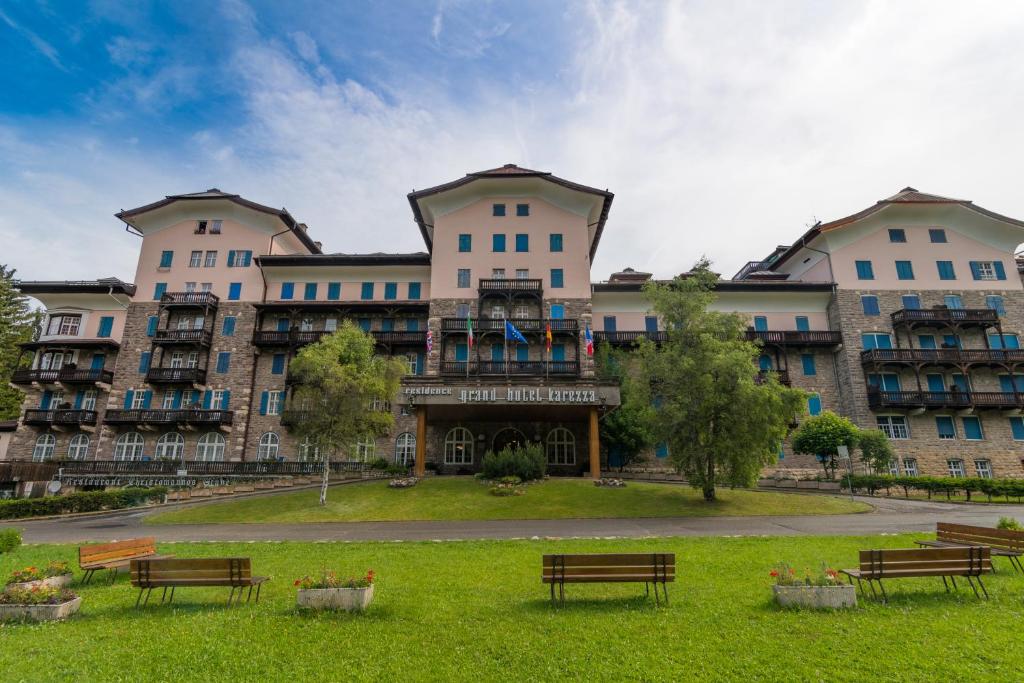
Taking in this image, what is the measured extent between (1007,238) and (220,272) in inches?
2325

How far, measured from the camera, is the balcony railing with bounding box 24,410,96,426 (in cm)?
3631

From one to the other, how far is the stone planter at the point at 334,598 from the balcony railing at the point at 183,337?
35.4 metres

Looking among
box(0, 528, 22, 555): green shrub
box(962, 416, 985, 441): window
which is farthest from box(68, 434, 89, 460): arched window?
box(962, 416, 985, 441): window

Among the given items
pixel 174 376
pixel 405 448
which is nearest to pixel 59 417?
pixel 174 376

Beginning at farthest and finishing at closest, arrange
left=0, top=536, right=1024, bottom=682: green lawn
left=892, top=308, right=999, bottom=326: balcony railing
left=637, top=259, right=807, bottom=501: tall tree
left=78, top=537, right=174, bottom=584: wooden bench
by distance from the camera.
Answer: left=892, top=308, right=999, bottom=326: balcony railing < left=637, top=259, right=807, bottom=501: tall tree < left=78, top=537, right=174, bottom=584: wooden bench < left=0, top=536, right=1024, bottom=682: green lawn

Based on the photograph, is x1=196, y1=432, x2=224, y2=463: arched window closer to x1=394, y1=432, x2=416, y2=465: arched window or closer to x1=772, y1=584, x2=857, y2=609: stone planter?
x1=394, y1=432, x2=416, y2=465: arched window

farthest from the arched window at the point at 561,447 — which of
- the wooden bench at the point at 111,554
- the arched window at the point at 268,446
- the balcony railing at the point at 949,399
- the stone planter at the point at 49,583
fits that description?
the stone planter at the point at 49,583

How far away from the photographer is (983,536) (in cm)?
1077

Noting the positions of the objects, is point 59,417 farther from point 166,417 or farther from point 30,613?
point 30,613

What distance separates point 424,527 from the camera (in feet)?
58.2

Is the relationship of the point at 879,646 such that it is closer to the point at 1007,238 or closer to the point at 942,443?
the point at 942,443

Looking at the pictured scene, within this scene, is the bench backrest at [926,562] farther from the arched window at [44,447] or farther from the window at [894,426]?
the arched window at [44,447]

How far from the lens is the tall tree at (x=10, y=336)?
43.6m

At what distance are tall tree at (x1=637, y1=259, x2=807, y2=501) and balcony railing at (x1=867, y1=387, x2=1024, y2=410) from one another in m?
17.0
